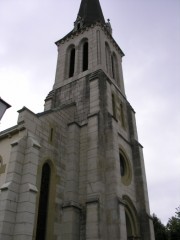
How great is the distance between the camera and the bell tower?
12.9 meters

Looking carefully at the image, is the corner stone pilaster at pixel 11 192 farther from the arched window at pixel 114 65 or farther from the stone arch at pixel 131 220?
the arched window at pixel 114 65

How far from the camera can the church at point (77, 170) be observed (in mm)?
11648

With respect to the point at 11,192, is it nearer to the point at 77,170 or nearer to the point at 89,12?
the point at 77,170

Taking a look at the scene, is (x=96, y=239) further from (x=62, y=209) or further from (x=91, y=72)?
(x=91, y=72)

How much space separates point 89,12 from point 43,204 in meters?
24.1

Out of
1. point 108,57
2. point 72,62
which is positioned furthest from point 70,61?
point 108,57

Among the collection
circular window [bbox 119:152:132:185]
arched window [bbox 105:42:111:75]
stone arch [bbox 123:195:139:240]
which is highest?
arched window [bbox 105:42:111:75]

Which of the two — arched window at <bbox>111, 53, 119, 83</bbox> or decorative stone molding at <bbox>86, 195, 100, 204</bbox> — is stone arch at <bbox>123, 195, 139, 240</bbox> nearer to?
decorative stone molding at <bbox>86, 195, 100, 204</bbox>

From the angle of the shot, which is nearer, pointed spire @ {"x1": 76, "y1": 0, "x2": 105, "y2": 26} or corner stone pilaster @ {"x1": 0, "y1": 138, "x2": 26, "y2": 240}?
corner stone pilaster @ {"x1": 0, "y1": 138, "x2": 26, "y2": 240}

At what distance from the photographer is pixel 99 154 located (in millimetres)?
14664

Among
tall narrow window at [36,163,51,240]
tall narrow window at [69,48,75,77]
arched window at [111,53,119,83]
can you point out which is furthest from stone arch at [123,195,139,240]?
arched window at [111,53,119,83]

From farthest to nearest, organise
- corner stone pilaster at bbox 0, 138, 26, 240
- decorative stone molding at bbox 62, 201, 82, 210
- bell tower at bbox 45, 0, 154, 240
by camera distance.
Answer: decorative stone molding at bbox 62, 201, 82, 210 < bell tower at bbox 45, 0, 154, 240 < corner stone pilaster at bbox 0, 138, 26, 240

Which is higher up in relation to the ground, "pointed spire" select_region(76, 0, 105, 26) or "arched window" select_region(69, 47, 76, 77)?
"pointed spire" select_region(76, 0, 105, 26)

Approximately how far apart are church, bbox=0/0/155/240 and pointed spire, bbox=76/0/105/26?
8817mm
